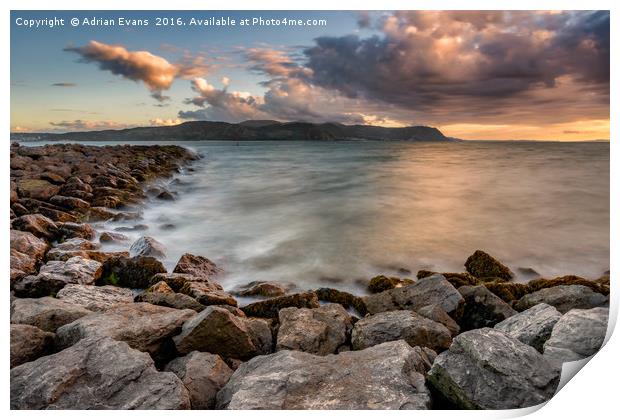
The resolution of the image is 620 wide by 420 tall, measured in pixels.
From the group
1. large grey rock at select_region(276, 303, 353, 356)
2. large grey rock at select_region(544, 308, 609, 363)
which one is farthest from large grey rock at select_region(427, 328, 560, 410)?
large grey rock at select_region(276, 303, 353, 356)

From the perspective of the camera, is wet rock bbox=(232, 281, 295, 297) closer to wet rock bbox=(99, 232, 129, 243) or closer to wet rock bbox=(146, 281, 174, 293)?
wet rock bbox=(146, 281, 174, 293)

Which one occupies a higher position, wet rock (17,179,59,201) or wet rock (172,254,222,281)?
wet rock (17,179,59,201)

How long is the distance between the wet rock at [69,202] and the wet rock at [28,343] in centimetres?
374

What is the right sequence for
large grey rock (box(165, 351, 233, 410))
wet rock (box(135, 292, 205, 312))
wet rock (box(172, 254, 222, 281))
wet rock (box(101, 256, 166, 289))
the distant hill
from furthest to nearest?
the distant hill < wet rock (box(172, 254, 222, 281)) < wet rock (box(101, 256, 166, 289)) < wet rock (box(135, 292, 205, 312)) < large grey rock (box(165, 351, 233, 410))

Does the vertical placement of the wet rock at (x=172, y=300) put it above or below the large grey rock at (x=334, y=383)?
above

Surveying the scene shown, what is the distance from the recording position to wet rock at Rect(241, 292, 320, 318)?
13.1ft

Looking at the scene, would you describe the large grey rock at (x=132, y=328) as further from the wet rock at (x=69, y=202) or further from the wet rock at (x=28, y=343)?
the wet rock at (x=69, y=202)

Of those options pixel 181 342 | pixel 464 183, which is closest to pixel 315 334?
pixel 181 342

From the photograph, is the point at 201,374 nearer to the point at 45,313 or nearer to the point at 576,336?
the point at 45,313

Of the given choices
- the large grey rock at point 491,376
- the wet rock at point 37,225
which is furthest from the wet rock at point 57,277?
the large grey rock at point 491,376

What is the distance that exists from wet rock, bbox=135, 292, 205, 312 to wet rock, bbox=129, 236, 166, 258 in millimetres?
1402

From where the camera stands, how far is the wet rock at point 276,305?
4.00 m

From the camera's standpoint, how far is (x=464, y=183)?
693cm
